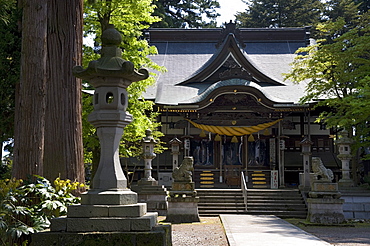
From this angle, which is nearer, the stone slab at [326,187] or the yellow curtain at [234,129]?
the stone slab at [326,187]

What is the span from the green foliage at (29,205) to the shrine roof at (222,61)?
45.9 ft

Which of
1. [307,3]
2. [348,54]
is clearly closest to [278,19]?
[307,3]

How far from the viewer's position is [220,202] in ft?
59.8

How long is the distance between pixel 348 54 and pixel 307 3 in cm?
2249

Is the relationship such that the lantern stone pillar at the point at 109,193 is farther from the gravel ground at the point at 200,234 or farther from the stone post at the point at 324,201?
the stone post at the point at 324,201

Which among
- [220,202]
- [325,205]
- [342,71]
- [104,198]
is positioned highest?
[342,71]

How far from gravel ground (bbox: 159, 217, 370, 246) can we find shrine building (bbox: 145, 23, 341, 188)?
7.11m

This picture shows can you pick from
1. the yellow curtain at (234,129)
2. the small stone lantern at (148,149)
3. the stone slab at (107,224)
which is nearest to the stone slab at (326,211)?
the small stone lantern at (148,149)

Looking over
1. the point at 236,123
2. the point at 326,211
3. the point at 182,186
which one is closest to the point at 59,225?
the point at 182,186

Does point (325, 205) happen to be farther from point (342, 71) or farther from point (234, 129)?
point (234, 129)

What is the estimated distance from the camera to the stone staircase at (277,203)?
673 inches

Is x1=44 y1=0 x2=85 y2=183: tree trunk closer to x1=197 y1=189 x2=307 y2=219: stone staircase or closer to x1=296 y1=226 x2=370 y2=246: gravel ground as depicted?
x1=296 y1=226 x2=370 y2=246: gravel ground

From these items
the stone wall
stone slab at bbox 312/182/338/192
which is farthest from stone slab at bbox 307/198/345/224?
the stone wall

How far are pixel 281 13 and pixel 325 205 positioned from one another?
28.1m
